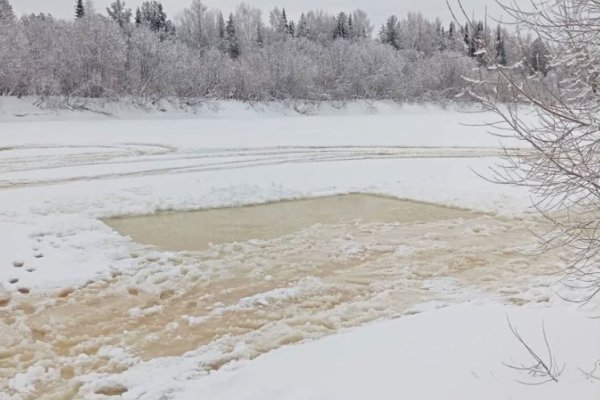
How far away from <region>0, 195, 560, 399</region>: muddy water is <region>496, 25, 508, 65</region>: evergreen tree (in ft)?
10.8

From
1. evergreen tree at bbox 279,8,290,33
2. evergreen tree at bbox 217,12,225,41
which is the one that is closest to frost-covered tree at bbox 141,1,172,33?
evergreen tree at bbox 217,12,225,41

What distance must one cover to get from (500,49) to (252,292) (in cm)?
449

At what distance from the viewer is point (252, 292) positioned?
739cm

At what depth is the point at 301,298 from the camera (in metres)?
Result: 7.11

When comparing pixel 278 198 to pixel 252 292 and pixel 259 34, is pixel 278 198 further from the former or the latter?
pixel 259 34

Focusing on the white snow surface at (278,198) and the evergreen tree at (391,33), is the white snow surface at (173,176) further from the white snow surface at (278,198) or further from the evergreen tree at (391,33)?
the evergreen tree at (391,33)

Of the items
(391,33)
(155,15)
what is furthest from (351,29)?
(155,15)

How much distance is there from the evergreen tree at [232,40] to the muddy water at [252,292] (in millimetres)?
66237

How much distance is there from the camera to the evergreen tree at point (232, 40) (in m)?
74.9

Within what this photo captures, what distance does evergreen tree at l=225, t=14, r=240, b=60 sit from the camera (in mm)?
74875

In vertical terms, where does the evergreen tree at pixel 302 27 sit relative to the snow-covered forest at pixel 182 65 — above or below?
above

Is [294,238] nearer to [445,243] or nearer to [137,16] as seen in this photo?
[445,243]

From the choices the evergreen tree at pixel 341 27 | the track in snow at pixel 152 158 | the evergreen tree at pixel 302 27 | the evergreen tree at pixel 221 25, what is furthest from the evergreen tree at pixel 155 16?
the track in snow at pixel 152 158

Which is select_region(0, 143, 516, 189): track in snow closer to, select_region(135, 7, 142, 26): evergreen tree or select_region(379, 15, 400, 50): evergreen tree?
select_region(135, 7, 142, 26): evergreen tree
